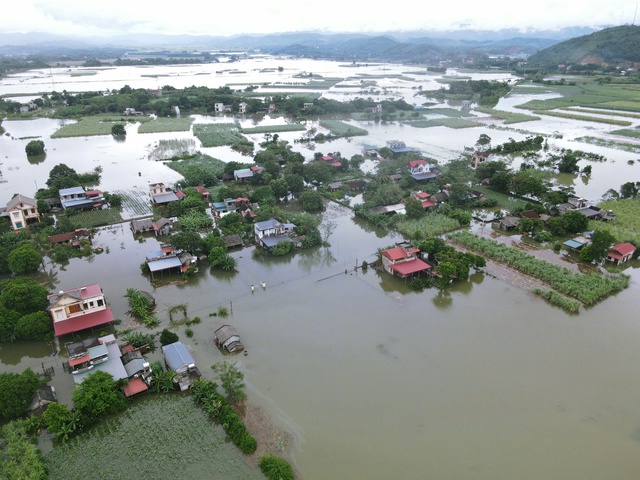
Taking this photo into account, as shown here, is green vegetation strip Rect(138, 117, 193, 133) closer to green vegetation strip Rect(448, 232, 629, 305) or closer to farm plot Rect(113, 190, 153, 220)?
farm plot Rect(113, 190, 153, 220)

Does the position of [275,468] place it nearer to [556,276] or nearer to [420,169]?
[556,276]

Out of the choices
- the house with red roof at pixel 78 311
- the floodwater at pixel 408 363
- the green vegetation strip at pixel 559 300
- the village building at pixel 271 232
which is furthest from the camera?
the village building at pixel 271 232

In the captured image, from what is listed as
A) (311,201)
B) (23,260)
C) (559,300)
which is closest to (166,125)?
(311,201)

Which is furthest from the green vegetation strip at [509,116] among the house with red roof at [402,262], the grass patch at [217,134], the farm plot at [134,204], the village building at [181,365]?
the village building at [181,365]

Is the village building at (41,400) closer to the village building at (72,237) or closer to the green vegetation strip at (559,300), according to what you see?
the village building at (72,237)

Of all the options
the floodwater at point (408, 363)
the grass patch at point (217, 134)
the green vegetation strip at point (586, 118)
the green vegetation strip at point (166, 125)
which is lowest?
the floodwater at point (408, 363)

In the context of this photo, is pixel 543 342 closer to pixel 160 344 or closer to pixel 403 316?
pixel 403 316

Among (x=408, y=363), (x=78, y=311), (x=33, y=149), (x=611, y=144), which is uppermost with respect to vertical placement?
(x=33, y=149)
